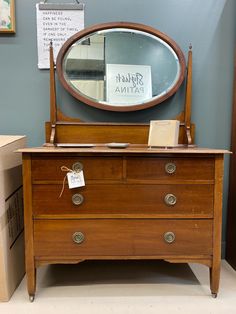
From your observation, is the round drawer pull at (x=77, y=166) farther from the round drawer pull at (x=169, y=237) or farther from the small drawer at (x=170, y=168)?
the round drawer pull at (x=169, y=237)

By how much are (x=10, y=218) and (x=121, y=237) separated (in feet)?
1.90

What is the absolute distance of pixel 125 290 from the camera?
56.7 inches

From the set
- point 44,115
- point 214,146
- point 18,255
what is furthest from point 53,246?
point 214,146

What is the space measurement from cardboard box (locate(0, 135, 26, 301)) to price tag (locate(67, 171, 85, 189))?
34 cm

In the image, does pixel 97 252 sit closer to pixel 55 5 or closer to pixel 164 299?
pixel 164 299

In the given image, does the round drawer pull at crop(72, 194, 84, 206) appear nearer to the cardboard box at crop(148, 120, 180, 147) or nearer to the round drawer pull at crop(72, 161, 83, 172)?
the round drawer pull at crop(72, 161, 83, 172)

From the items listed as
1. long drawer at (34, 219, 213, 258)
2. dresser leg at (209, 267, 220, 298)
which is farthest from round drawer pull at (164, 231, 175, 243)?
dresser leg at (209, 267, 220, 298)

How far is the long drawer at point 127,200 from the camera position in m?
1.30

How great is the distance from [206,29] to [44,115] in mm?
1130

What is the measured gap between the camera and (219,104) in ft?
5.77

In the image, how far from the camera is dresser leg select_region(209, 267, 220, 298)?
1338mm

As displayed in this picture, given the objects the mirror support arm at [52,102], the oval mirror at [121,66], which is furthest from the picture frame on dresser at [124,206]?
the oval mirror at [121,66]

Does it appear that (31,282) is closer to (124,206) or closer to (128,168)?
(124,206)

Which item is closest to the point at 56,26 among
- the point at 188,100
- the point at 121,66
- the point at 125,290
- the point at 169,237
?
the point at 121,66
